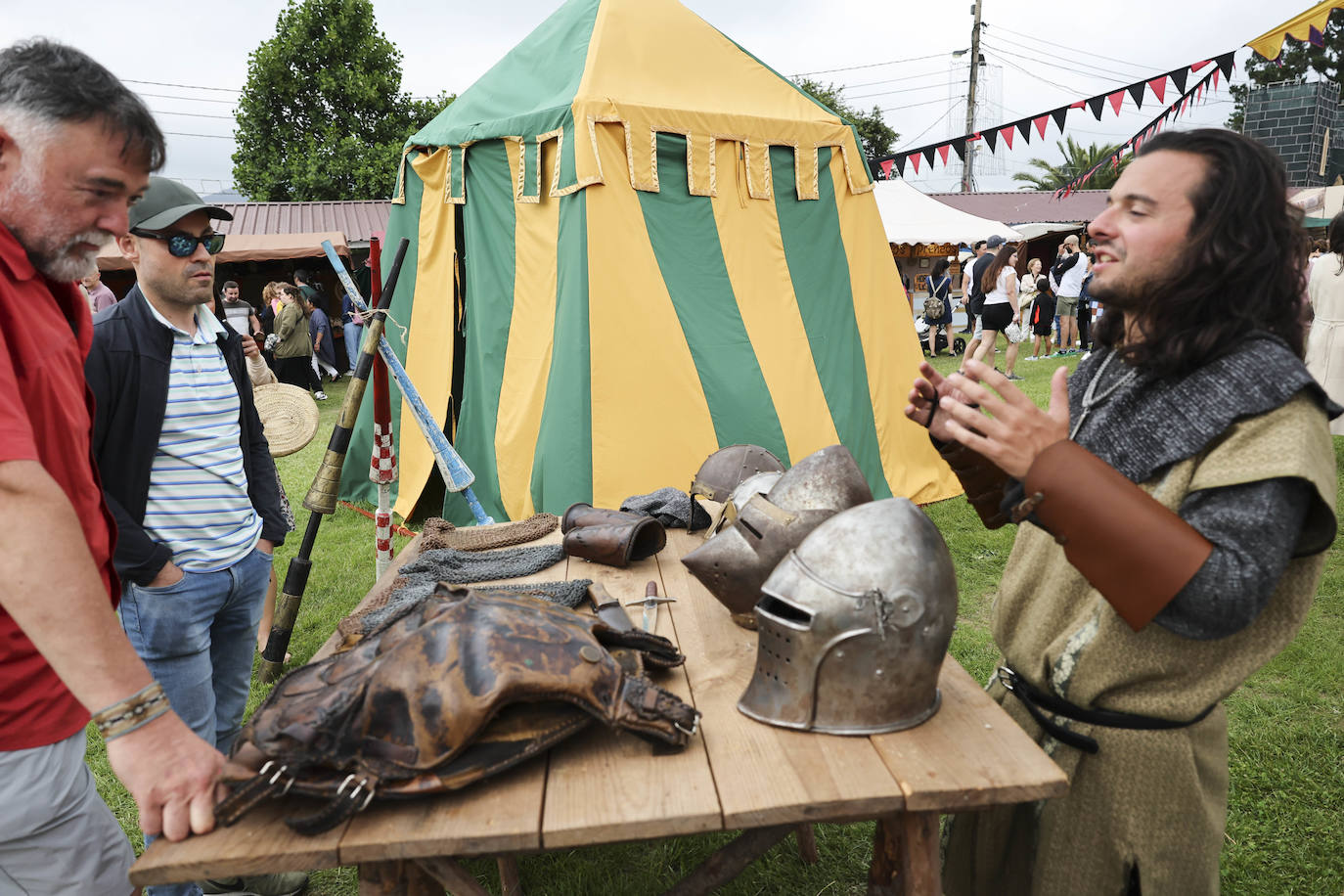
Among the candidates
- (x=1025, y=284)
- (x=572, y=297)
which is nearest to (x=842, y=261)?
(x=572, y=297)

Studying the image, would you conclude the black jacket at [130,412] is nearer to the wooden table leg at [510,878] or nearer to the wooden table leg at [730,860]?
the wooden table leg at [510,878]

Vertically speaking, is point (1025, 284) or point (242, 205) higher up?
point (242, 205)

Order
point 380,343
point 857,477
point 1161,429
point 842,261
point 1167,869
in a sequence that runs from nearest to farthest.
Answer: point 1161,429 < point 1167,869 < point 857,477 < point 380,343 < point 842,261

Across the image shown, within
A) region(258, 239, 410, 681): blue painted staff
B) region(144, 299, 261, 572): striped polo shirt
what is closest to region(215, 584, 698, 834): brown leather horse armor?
region(144, 299, 261, 572): striped polo shirt

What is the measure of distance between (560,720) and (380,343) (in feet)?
8.82

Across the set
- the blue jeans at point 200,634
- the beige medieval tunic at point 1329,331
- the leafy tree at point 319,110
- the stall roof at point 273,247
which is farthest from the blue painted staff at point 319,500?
the leafy tree at point 319,110

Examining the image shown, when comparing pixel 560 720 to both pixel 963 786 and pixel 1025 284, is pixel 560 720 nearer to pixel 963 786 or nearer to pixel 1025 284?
pixel 963 786

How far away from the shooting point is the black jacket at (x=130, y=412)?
1.87 m

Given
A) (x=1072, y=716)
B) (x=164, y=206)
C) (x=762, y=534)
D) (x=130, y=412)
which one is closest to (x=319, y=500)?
(x=130, y=412)

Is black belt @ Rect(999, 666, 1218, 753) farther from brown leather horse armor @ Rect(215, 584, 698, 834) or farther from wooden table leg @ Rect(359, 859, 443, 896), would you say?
wooden table leg @ Rect(359, 859, 443, 896)

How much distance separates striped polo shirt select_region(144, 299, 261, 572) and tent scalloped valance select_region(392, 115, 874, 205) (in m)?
2.55

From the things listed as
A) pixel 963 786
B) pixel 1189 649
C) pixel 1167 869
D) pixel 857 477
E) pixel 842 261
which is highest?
pixel 842 261

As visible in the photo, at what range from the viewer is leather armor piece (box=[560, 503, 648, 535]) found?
2.38 m

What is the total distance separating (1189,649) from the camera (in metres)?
1.29
